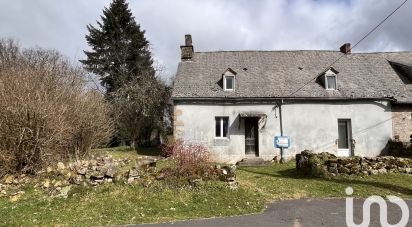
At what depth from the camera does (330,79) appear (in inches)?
944

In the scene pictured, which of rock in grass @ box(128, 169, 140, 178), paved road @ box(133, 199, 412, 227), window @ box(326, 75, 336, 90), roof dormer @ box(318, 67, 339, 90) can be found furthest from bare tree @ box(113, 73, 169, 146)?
paved road @ box(133, 199, 412, 227)

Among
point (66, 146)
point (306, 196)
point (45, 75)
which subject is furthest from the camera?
point (66, 146)

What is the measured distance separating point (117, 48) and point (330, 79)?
22897mm

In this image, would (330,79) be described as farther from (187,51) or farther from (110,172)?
(110,172)

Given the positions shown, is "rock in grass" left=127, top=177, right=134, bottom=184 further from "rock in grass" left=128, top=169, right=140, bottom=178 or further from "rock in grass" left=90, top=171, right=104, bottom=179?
"rock in grass" left=90, top=171, right=104, bottom=179

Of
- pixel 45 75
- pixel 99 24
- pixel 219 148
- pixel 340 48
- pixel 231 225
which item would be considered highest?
pixel 99 24

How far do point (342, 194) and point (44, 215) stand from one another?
871 centimetres

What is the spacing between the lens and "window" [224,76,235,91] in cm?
2370

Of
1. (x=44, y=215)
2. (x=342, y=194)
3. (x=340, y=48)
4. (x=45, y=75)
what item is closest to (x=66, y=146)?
(x=45, y=75)

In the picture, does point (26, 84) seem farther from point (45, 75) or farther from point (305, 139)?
point (305, 139)

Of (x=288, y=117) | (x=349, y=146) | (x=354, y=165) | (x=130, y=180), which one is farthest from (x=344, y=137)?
(x=130, y=180)

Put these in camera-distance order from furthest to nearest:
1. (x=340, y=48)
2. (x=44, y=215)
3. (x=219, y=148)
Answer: (x=340, y=48) < (x=219, y=148) < (x=44, y=215)

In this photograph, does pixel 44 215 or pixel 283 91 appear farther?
pixel 283 91

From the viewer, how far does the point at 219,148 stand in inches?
886
